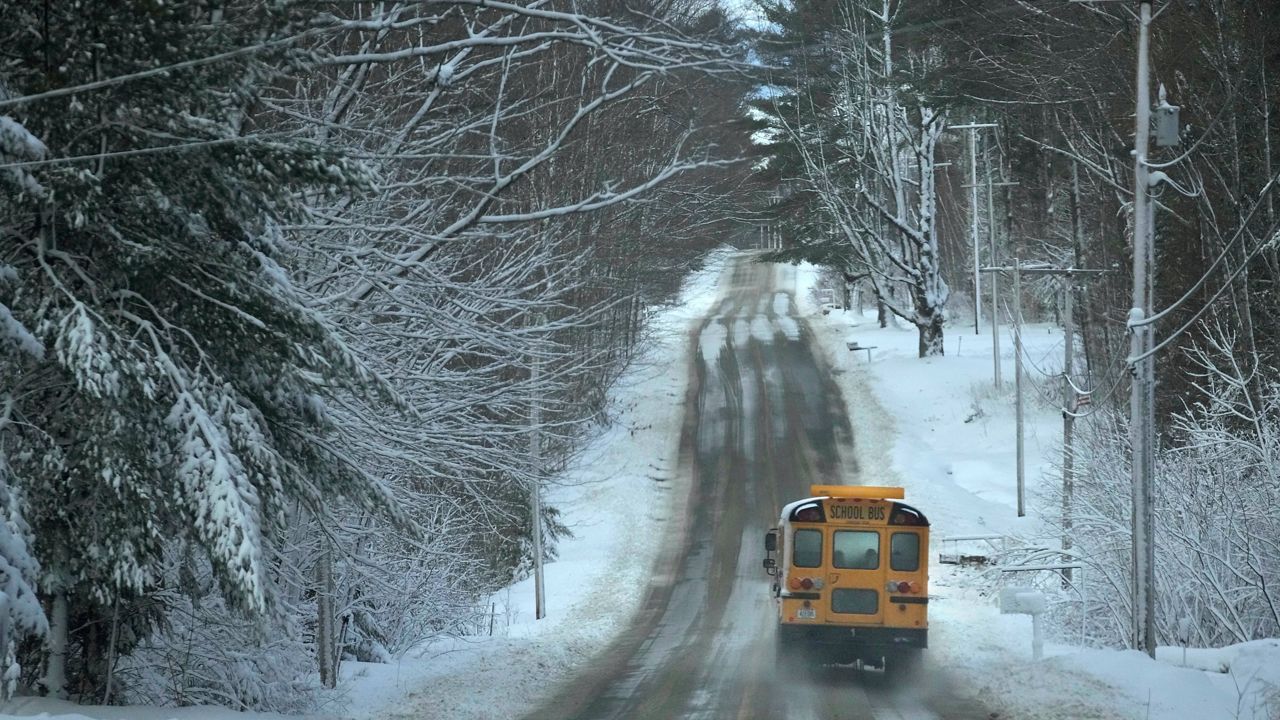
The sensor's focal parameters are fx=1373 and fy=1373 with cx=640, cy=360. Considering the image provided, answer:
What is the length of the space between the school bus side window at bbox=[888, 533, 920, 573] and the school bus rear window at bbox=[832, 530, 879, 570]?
209mm

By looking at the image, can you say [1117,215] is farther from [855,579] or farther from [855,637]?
[855,637]

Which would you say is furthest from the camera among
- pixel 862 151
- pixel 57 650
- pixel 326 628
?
pixel 862 151

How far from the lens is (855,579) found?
1808 centimetres

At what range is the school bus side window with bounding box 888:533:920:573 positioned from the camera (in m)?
18.0

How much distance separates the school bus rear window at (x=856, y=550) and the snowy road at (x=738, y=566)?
59.6 inches

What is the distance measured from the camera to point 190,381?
9195mm

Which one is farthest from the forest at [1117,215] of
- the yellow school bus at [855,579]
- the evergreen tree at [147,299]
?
the evergreen tree at [147,299]

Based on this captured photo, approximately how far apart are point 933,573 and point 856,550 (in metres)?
11.6

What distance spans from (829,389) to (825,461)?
29.8 ft

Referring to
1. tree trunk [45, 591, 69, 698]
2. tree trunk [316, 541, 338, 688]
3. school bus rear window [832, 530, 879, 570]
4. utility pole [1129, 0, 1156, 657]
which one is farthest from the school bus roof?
tree trunk [45, 591, 69, 698]

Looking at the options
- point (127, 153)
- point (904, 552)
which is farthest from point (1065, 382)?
point (127, 153)

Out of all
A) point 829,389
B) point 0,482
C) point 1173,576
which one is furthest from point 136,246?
point 829,389

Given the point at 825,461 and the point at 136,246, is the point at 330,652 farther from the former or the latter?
the point at 825,461

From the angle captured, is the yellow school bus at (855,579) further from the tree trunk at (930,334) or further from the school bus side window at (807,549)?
the tree trunk at (930,334)
